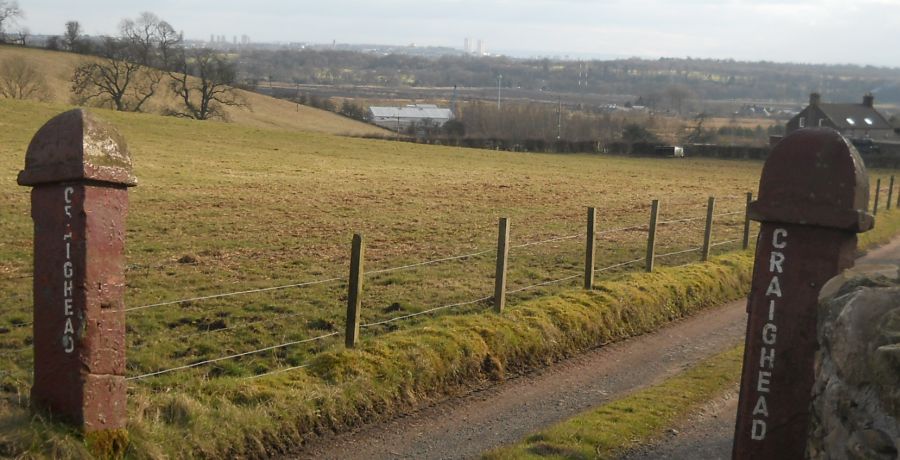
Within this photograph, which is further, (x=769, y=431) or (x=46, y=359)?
(x=46, y=359)

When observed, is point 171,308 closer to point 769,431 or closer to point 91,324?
point 91,324

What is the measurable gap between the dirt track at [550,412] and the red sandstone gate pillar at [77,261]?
237 cm

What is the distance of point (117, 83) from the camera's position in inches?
3029

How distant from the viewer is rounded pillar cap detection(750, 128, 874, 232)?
20.3 feet

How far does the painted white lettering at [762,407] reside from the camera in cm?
658

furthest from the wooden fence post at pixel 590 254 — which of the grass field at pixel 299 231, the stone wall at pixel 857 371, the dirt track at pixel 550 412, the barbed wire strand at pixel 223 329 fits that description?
the stone wall at pixel 857 371

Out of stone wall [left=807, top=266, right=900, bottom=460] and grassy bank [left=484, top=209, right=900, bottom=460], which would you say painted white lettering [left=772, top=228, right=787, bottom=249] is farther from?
grassy bank [left=484, top=209, right=900, bottom=460]

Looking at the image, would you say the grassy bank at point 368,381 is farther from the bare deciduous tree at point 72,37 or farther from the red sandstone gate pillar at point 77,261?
the bare deciduous tree at point 72,37

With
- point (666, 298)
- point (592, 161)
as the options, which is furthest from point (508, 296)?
point (592, 161)

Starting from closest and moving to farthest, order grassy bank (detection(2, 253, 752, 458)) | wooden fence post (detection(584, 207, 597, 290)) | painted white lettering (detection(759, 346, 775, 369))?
painted white lettering (detection(759, 346, 775, 369)) → grassy bank (detection(2, 253, 752, 458)) → wooden fence post (detection(584, 207, 597, 290))

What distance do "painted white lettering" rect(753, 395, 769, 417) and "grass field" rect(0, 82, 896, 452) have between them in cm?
475

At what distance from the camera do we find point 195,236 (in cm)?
2072

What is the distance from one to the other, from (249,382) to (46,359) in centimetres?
269

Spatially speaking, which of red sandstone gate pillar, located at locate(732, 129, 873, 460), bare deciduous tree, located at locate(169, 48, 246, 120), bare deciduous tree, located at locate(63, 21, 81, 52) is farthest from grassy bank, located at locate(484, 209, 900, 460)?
bare deciduous tree, located at locate(63, 21, 81, 52)
